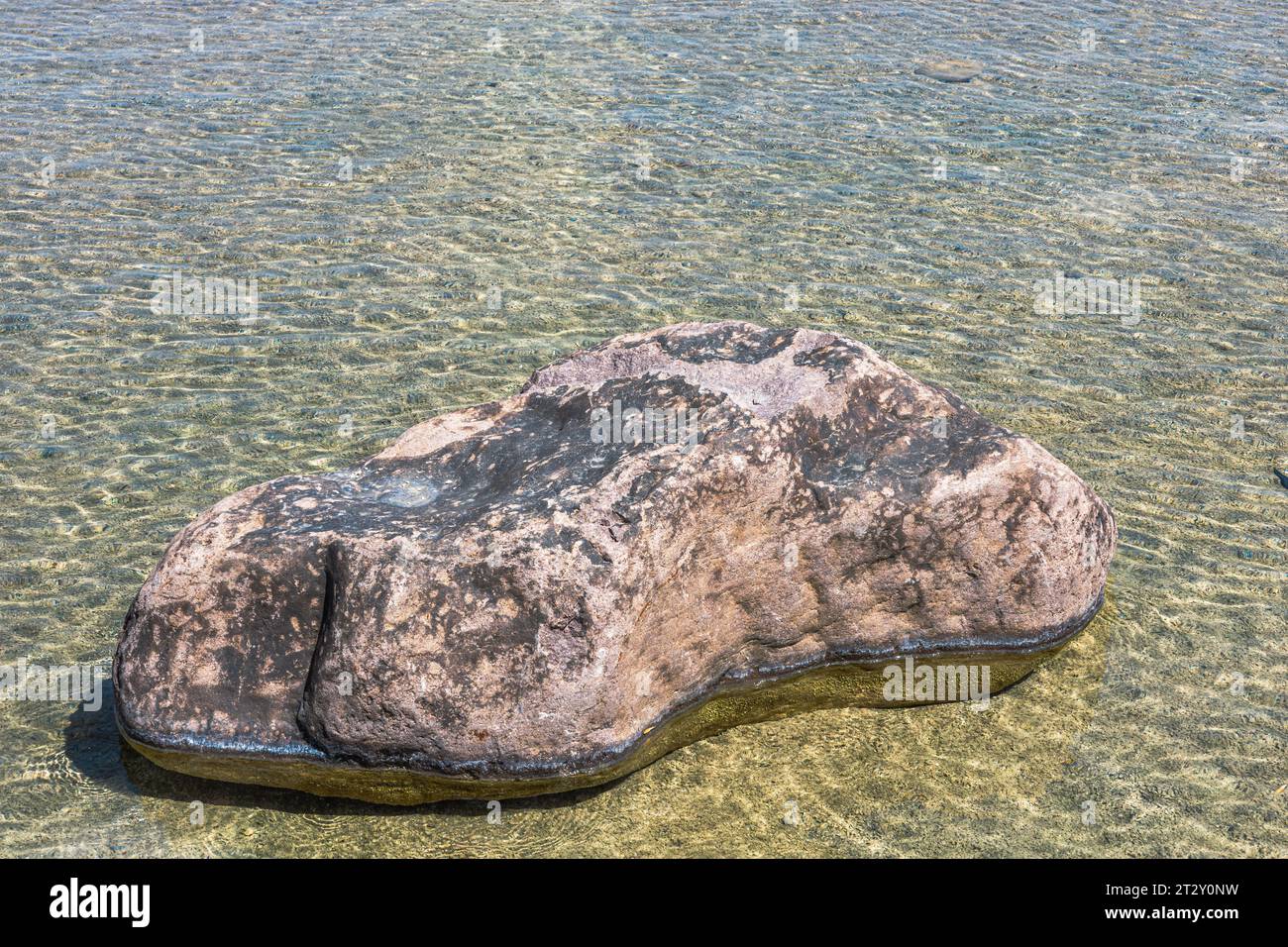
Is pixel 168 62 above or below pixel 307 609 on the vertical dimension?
above

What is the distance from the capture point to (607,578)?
5.86 meters

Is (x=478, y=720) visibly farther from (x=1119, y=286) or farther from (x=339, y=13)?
(x=339, y=13)

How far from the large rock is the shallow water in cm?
26

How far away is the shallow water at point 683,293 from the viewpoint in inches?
237

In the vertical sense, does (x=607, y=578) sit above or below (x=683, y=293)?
above

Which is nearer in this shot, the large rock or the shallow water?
the large rock

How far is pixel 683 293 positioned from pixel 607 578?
519cm

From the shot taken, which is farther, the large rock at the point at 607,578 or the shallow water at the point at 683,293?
the shallow water at the point at 683,293

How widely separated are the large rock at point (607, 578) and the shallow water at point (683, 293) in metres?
0.26

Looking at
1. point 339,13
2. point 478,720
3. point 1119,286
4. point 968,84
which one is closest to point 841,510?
point 478,720

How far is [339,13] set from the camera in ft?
57.1

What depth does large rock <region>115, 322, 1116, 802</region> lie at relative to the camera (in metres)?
5.87

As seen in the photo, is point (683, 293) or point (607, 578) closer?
point (607, 578)
